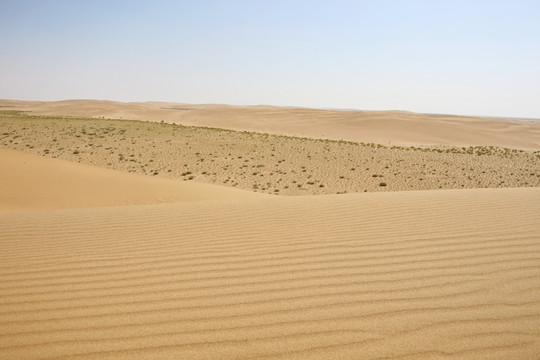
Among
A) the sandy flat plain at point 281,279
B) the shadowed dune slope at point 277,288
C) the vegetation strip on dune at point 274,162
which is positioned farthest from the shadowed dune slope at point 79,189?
the shadowed dune slope at point 277,288

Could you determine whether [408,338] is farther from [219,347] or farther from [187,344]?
[187,344]

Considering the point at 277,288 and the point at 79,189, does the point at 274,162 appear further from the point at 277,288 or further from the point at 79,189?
the point at 277,288

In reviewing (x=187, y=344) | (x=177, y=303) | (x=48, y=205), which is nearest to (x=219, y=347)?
(x=187, y=344)

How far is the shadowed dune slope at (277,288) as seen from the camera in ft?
8.54

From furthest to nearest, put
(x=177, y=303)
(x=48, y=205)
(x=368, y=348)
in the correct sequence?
(x=48, y=205) → (x=177, y=303) → (x=368, y=348)

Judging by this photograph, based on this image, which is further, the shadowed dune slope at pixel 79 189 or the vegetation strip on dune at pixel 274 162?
the vegetation strip on dune at pixel 274 162

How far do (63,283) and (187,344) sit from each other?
164cm

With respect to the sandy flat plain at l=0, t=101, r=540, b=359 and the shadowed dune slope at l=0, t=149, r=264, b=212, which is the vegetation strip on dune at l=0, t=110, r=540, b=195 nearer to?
the shadowed dune slope at l=0, t=149, r=264, b=212

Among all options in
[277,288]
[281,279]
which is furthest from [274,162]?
[277,288]

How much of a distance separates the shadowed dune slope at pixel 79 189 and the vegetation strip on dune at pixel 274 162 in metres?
2.27

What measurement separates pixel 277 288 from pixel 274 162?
15.1 metres

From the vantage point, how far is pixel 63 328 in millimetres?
2820

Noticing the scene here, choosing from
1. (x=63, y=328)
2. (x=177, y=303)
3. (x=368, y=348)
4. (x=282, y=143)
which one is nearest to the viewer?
(x=368, y=348)

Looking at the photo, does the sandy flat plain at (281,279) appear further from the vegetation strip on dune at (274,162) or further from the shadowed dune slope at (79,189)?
the vegetation strip on dune at (274,162)
